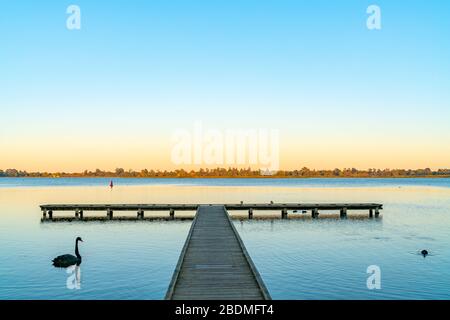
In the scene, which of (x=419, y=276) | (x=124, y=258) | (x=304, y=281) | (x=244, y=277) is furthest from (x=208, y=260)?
(x=419, y=276)

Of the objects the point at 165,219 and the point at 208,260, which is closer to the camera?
the point at 208,260

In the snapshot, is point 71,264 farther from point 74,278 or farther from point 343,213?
point 343,213

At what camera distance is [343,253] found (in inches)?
1091

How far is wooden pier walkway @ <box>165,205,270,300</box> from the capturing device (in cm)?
1407

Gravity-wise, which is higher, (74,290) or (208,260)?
(208,260)

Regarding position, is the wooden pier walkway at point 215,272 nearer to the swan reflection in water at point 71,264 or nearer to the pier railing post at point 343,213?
the swan reflection in water at point 71,264

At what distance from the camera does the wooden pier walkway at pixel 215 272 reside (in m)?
14.1

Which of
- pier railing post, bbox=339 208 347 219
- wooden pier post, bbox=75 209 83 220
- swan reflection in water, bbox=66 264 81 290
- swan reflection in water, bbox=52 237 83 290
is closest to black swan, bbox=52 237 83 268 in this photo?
swan reflection in water, bbox=52 237 83 290

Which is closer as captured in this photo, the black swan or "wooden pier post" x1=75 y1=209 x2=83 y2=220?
the black swan

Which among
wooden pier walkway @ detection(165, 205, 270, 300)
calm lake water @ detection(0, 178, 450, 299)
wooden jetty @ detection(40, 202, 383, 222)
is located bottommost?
calm lake water @ detection(0, 178, 450, 299)

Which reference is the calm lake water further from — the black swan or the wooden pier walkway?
the wooden pier walkway

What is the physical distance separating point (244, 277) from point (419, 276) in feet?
38.3

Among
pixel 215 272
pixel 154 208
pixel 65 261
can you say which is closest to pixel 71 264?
pixel 65 261

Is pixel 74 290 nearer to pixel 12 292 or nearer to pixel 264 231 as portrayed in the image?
pixel 12 292
